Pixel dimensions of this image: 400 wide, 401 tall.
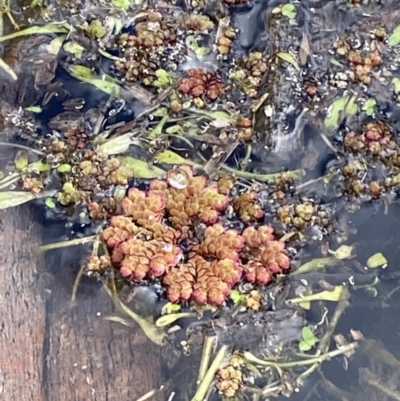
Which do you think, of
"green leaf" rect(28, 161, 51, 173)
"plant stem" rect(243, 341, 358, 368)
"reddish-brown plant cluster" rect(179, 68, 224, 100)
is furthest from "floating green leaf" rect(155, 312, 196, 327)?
"reddish-brown plant cluster" rect(179, 68, 224, 100)

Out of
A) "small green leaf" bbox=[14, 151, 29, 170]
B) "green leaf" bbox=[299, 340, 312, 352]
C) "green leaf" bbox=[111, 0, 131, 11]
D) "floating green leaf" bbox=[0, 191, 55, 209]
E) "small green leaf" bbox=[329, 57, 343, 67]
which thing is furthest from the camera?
"green leaf" bbox=[111, 0, 131, 11]

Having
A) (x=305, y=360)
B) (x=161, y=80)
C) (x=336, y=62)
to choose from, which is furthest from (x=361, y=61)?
(x=305, y=360)

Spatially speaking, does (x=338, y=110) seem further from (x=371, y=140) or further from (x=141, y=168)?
(x=141, y=168)

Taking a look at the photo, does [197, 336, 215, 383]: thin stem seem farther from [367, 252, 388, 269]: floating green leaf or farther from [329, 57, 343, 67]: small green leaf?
[329, 57, 343, 67]: small green leaf

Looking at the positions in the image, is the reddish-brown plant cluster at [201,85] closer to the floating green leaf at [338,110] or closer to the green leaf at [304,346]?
the floating green leaf at [338,110]

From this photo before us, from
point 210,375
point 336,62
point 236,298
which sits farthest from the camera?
point 336,62

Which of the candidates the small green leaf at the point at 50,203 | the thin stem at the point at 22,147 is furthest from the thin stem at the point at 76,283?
the thin stem at the point at 22,147

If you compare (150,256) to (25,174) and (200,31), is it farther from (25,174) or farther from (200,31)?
(200,31)
